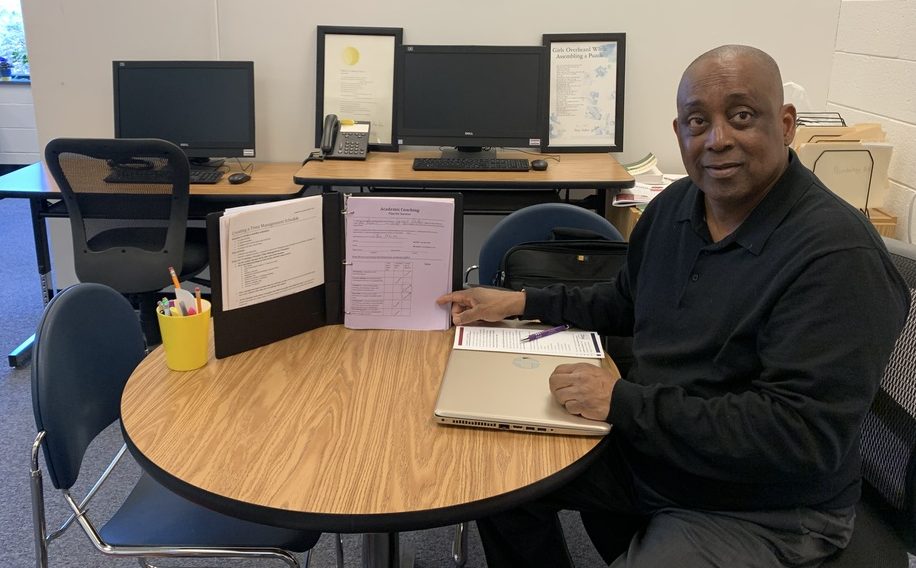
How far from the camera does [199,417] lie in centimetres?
129

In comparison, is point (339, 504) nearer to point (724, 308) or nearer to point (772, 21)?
point (724, 308)

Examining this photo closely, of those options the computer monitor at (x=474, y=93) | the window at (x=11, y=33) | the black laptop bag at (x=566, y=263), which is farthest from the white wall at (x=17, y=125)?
the black laptop bag at (x=566, y=263)

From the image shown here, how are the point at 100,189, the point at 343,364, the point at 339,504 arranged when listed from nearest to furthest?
1. the point at 339,504
2. the point at 343,364
3. the point at 100,189

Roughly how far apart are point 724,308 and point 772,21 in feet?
8.53

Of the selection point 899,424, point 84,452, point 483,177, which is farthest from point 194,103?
point 899,424

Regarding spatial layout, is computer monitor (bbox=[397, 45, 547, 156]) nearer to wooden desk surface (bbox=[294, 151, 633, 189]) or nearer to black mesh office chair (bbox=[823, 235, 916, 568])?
wooden desk surface (bbox=[294, 151, 633, 189])

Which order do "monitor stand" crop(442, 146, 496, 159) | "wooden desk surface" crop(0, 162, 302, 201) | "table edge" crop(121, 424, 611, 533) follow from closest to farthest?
"table edge" crop(121, 424, 611, 533)
"wooden desk surface" crop(0, 162, 302, 201)
"monitor stand" crop(442, 146, 496, 159)

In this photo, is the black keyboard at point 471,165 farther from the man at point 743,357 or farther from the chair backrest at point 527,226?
the man at point 743,357

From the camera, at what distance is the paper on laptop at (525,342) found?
1.52m

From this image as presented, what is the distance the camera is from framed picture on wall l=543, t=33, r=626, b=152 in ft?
11.1

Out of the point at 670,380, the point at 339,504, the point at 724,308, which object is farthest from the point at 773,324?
the point at 339,504

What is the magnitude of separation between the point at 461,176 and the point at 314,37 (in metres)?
1.05

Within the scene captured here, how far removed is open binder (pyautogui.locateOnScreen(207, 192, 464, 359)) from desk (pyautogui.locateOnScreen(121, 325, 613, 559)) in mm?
42

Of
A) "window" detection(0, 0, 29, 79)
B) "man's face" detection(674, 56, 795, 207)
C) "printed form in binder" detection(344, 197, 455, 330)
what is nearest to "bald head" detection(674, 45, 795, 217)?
"man's face" detection(674, 56, 795, 207)
